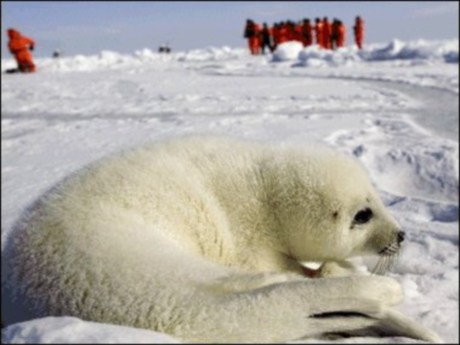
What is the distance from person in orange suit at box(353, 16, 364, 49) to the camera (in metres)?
27.7

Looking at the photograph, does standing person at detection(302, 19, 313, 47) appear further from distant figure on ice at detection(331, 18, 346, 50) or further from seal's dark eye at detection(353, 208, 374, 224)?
seal's dark eye at detection(353, 208, 374, 224)

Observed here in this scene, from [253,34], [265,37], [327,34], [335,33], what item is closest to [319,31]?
[327,34]

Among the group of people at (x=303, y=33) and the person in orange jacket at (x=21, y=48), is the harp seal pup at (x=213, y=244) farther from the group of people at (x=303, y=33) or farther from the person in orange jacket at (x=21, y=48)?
the group of people at (x=303, y=33)

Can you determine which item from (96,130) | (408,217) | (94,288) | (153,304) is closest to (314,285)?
(153,304)

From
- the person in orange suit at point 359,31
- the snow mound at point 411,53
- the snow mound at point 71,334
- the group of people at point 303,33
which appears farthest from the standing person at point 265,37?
the snow mound at point 71,334

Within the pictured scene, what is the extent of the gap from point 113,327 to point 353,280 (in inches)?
21.7

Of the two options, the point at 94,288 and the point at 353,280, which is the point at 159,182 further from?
the point at 353,280

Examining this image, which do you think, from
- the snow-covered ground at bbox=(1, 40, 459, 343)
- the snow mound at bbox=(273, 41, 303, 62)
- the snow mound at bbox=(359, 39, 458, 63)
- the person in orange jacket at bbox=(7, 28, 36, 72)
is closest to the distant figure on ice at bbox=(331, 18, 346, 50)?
the snow mound at bbox=(273, 41, 303, 62)

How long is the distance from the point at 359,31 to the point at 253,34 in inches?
176

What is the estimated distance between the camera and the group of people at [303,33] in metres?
26.3

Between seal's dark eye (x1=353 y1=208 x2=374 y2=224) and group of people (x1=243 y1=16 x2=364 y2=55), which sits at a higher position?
seal's dark eye (x1=353 y1=208 x2=374 y2=224)

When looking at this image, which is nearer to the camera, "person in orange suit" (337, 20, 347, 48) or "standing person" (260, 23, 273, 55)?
"person in orange suit" (337, 20, 347, 48)

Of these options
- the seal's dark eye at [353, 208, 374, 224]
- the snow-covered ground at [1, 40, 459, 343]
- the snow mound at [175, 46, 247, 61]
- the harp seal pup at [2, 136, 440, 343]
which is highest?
the harp seal pup at [2, 136, 440, 343]

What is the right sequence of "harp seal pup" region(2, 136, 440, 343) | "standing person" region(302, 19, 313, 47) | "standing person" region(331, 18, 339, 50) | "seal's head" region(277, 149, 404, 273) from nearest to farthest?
"harp seal pup" region(2, 136, 440, 343) < "seal's head" region(277, 149, 404, 273) < "standing person" region(331, 18, 339, 50) < "standing person" region(302, 19, 313, 47)
